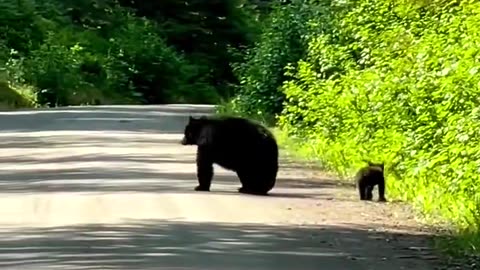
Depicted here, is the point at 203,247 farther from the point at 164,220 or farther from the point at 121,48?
the point at 121,48

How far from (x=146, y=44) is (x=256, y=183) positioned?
144 feet

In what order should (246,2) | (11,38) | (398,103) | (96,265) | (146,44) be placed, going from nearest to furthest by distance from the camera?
(96,265) → (398,103) → (11,38) → (146,44) → (246,2)

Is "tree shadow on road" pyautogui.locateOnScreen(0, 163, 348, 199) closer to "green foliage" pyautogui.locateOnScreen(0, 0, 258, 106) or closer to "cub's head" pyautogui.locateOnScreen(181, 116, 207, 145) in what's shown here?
"cub's head" pyautogui.locateOnScreen(181, 116, 207, 145)

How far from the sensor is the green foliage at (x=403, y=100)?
15070 mm

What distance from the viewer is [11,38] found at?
185 ft

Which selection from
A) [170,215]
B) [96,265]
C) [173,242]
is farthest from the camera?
[170,215]

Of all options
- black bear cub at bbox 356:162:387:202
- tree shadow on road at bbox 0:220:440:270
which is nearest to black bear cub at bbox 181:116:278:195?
black bear cub at bbox 356:162:387:202

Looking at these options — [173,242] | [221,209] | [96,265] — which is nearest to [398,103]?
[221,209]

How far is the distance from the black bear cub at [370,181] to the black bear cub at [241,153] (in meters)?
1.15

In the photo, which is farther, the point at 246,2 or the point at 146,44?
the point at 246,2

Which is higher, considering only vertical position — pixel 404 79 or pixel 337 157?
pixel 404 79

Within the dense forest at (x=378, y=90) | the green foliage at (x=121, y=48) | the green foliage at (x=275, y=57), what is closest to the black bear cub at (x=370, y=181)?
the dense forest at (x=378, y=90)

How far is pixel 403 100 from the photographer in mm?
18578

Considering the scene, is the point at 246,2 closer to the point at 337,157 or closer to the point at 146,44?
the point at 146,44
